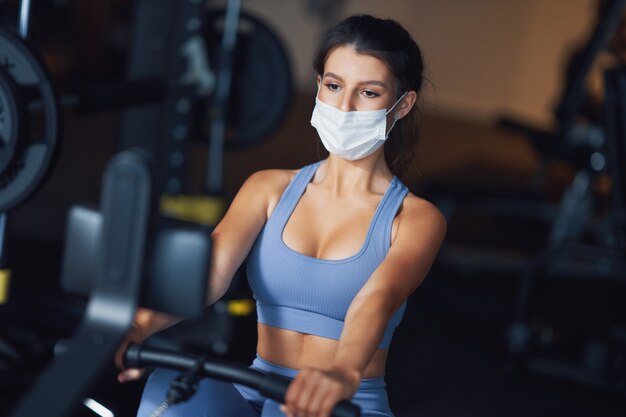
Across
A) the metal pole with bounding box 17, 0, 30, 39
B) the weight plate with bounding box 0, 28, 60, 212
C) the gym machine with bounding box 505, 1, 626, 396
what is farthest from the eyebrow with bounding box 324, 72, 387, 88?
the gym machine with bounding box 505, 1, 626, 396

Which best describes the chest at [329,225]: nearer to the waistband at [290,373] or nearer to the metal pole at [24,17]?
the waistband at [290,373]

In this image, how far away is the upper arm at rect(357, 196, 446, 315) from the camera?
1251 millimetres

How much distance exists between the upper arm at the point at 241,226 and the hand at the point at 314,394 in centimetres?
35

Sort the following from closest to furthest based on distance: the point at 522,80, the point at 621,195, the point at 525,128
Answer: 1. the point at 621,195
2. the point at 525,128
3. the point at 522,80

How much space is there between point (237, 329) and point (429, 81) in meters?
1.68

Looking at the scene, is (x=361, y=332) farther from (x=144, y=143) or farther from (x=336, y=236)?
(x=144, y=143)

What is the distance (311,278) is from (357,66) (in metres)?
0.32

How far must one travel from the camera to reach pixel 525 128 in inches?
146

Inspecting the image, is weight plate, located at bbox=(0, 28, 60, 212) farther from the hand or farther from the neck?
the hand

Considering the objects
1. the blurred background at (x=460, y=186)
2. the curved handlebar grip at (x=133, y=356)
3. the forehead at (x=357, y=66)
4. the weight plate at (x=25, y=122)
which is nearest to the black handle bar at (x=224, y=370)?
the curved handlebar grip at (x=133, y=356)

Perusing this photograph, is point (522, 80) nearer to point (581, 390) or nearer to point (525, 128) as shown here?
point (525, 128)

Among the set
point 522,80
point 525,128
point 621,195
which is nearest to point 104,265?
point 621,195

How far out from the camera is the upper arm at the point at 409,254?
1.25 meters

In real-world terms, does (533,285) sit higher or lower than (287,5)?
lower
